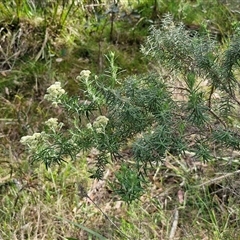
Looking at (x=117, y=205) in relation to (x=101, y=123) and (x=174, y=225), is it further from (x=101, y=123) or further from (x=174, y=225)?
(x=101, y=123)

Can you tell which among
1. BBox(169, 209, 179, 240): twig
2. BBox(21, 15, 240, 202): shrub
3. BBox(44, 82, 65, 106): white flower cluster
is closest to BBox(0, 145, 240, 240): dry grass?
BBox(169, 209, 179, 240): twig

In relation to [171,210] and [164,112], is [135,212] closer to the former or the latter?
[171,210]

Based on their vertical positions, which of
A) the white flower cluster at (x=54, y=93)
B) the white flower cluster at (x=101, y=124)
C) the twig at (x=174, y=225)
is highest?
the white flower cluster at (x=54, y=93)

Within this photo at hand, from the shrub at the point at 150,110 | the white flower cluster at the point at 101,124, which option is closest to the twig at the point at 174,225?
the shrub at the point at 150,110

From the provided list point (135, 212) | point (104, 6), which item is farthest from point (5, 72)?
point (135, 212)

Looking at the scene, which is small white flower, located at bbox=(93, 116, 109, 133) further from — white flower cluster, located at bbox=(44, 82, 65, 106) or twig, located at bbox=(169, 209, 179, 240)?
twig, located at bbox=(169, 209, 179, 240)

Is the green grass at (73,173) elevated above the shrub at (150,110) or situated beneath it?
situated beneath

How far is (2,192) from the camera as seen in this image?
2061 millimetres

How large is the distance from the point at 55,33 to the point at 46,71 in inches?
9.7

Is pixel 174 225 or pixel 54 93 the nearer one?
pixel 54 93

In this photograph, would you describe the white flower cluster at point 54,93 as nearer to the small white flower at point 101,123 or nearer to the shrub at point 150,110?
the shrub at point 150,110

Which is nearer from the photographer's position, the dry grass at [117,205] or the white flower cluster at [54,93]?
the white flower cluster at [54,93]

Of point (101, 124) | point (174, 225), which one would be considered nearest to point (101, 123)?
point (101, 124)

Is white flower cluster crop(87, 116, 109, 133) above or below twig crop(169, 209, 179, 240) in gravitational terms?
above
